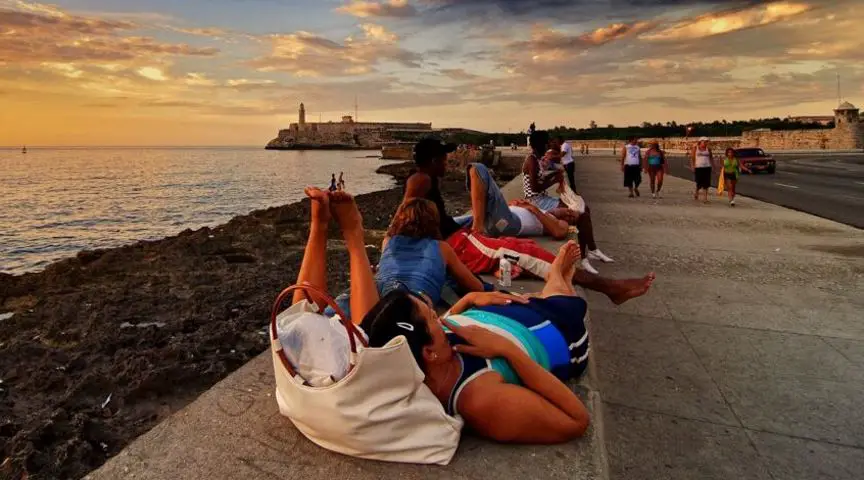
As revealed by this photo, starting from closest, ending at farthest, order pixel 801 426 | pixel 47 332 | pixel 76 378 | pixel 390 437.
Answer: pixel 390 437, pixel 801 426, pixel 76 378, pixel 47 332

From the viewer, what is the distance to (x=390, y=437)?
2268mm

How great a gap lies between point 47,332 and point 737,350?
25.0 feet

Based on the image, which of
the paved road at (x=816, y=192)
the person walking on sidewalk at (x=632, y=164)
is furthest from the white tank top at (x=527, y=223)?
the person walking on sidewalk at (x=632, y=164)

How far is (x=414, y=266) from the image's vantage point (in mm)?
4051

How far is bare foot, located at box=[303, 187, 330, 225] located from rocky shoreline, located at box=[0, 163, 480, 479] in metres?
2.18

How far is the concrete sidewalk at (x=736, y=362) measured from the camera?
3381 mm

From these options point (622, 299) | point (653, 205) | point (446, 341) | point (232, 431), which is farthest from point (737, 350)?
point (653, 205)

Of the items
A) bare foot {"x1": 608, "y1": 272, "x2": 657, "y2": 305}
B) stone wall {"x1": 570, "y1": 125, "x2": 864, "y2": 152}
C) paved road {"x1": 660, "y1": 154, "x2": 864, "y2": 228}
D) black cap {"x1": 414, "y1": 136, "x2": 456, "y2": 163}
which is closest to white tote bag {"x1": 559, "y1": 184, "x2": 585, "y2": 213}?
black cap {"x1": 414, "y1": 136, "x2": 456, "y2": 163}

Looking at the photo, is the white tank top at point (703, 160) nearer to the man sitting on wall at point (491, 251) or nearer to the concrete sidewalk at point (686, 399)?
the concrete sidewalk at point (686, 399)

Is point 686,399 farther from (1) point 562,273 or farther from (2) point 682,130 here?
(2) point 682,130

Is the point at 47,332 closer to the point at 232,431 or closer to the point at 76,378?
the point at 76,378

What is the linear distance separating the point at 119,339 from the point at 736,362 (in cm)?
617

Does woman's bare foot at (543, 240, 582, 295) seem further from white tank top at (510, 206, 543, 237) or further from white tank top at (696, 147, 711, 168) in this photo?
white tank top at (696, 147, 711, 168)

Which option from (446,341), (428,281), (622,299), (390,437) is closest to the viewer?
(390,437)
